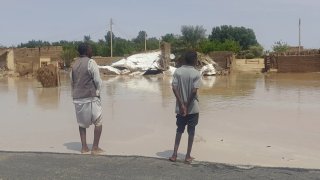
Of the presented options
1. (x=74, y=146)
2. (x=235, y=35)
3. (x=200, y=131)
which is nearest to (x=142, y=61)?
(x=200, y=131)

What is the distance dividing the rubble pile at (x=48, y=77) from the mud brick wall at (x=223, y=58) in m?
19.9

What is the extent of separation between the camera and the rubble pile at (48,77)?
2316cm

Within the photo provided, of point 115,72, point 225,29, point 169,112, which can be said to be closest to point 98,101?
point 169,112

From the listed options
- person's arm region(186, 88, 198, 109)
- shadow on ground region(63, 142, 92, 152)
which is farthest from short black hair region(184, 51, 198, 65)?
shadow on ground region(63, 142, 92, 152)

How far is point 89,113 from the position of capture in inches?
272

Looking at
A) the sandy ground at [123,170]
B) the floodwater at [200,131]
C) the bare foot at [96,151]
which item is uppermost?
the sandy ground at [123,170]

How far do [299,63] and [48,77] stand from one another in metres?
19.9

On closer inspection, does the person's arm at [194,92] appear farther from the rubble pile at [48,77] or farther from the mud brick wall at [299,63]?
the mud brick wall at [299,63]

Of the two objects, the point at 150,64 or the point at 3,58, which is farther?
the point at 3,58

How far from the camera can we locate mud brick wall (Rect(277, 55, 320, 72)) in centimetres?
3495

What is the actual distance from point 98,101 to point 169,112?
5489 millimetres

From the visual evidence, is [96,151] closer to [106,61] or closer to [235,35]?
[106,61]

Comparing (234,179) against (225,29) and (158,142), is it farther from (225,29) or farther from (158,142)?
(225,29)

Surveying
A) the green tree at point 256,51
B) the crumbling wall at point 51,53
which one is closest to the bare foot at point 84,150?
the crumbling wall at point 51,53
